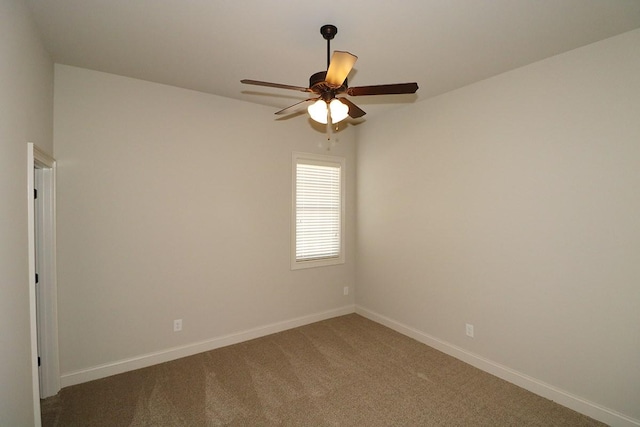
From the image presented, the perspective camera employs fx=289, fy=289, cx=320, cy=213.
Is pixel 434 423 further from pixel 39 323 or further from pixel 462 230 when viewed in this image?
pixel 39 323

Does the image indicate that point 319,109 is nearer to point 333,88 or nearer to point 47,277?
point 333,88

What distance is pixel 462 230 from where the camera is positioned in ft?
10.2

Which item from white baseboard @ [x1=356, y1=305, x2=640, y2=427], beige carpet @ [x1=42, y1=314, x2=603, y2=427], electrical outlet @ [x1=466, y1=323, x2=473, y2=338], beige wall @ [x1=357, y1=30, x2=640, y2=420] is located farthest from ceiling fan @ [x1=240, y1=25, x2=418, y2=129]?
white baseboard @ [x1=356, y1=305, x2=640, y2=427]

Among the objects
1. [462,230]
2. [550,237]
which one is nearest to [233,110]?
[462,230]

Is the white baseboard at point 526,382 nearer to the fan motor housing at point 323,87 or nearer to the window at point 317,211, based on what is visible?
the window at point 317,211

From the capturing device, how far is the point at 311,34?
217 cm

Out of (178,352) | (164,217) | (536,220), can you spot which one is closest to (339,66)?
(536,220)

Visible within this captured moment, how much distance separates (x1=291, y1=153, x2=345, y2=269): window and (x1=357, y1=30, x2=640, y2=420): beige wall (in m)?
0.94

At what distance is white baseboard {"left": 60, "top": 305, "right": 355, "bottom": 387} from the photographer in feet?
8.75

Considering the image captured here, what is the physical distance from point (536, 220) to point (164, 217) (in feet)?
11.8

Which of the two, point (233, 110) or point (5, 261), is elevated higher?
point (233, 110)

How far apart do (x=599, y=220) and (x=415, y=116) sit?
83.1 inches

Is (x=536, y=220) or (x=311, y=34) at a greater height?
(x=311, y=34)

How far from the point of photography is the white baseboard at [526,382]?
2.14m
